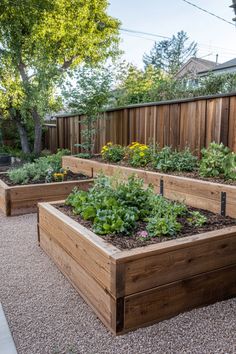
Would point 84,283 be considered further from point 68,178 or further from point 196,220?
point 68,178

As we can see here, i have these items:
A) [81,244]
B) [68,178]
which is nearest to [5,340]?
[81,244]

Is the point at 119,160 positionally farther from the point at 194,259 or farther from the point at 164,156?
the point at 194,259

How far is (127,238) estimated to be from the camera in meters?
2.14

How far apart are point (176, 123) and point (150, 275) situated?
10.7ft

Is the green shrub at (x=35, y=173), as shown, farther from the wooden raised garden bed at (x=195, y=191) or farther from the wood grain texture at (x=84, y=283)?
the wood grain texture at (x=84, y=283)

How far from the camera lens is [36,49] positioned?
27.1 feet

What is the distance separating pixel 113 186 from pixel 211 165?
3.76 ft

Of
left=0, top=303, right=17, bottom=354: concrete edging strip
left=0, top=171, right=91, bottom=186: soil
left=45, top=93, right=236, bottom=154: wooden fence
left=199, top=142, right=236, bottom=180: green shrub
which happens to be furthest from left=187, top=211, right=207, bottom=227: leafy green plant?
left=0, top=171, right=91, bottom=186: soil

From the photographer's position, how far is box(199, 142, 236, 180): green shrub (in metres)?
3.24

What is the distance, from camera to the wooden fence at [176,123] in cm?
393

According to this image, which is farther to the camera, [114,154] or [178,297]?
[114,154]

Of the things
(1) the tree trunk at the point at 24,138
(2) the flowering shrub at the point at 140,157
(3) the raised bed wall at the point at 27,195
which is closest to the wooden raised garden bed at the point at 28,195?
(3) the raised bed wall at the point at 27,195

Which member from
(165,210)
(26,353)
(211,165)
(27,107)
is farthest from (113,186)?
(27,107)

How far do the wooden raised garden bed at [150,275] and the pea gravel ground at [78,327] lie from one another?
0.23ft
